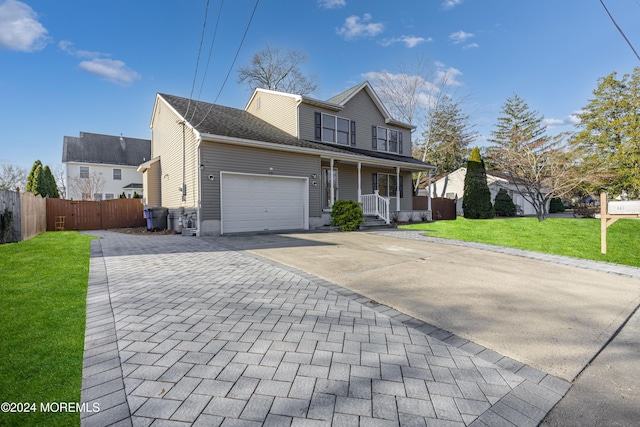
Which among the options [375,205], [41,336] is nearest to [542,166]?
[375,205]

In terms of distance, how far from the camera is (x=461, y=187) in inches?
1042

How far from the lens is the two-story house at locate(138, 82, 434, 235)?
34.6 feet

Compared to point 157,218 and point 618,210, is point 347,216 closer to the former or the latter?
point 618,210

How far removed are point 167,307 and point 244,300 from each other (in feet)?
2.76

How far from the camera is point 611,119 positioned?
85.1 feet

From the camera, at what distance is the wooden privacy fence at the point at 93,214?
1383 cm

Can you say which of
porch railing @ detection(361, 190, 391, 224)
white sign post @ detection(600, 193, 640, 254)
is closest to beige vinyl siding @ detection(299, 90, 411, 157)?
porch railing @ detection(361, 190, 391, 224)

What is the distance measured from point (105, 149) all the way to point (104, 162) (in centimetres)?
186

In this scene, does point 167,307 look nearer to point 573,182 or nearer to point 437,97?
point 573,182

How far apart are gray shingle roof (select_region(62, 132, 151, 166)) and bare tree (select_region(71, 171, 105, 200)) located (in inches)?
63.0

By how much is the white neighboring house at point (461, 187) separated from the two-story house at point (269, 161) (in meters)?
10.5

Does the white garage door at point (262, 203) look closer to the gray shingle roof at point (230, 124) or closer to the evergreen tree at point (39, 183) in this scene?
the gray shingle roof at point (230, 124)

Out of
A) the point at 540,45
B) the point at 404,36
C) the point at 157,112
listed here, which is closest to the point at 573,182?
the point at 540,45

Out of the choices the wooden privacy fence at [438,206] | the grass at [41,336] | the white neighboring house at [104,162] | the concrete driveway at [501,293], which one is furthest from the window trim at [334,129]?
the white neighboring house at [104,162]
